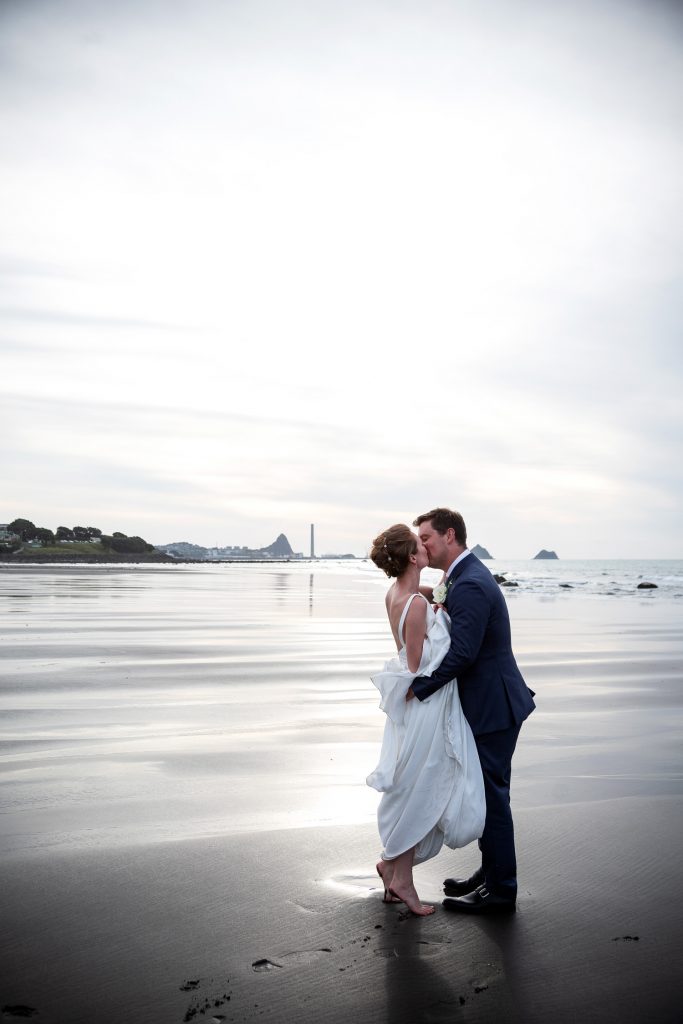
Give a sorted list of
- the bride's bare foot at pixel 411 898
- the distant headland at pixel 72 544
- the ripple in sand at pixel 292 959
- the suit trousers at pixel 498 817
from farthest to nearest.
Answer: the distant headland at pixel 72 544 < the suit trousers at pixel 498 817 < the bride's bare foot at pixel 411 898 < the ripple in sand at pixel 292 959

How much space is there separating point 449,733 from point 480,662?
1.43ft

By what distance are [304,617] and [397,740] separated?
17.1 meters

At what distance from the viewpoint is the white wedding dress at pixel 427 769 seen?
4598mm

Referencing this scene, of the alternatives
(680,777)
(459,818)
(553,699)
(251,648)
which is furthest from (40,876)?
(251,648)

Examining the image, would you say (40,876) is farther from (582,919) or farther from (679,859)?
(679,859)

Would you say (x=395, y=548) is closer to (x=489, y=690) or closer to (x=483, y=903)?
(x=489, y=690)

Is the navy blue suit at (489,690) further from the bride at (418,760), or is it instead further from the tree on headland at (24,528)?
the tree on headland at (24,528)

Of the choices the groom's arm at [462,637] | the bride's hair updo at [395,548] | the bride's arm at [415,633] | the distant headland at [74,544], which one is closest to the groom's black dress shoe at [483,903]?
the groom's arm at [462,637]

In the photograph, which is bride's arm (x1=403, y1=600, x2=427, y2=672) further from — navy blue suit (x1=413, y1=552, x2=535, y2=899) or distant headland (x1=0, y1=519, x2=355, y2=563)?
distant headland (x1=0, y1=519, x2=355, y2=563)

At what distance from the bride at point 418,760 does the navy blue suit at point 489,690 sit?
8cm

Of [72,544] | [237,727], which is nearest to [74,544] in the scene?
[72,544]

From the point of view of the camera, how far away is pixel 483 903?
4.52m

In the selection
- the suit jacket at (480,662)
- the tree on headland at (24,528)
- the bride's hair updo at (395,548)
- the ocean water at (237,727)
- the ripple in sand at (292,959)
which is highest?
the tree on headland at (24,528)

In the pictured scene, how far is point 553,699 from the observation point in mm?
10477
